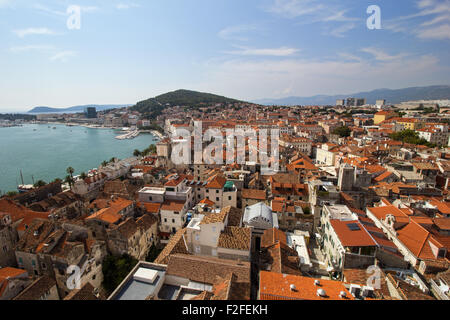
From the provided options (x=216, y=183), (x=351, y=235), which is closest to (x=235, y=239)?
(x=351, y=235)

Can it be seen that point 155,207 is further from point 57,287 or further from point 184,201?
point 57,287

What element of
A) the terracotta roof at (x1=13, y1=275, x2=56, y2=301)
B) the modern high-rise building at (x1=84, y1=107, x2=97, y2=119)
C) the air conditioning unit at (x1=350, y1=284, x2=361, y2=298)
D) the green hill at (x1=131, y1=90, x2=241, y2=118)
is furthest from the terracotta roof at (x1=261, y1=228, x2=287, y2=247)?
the modern high-rise building at (x1=84, y1=107, x2=97, y2=119)

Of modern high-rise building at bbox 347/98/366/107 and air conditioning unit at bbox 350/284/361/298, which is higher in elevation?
modern high-rise building at bbox 347/98/366/107

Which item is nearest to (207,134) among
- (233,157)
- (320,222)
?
(233,157)

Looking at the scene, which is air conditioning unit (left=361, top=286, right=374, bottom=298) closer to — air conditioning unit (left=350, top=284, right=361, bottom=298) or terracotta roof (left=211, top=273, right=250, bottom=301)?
air conditioning unit (left=350, top=284, right=361, bottom=298)

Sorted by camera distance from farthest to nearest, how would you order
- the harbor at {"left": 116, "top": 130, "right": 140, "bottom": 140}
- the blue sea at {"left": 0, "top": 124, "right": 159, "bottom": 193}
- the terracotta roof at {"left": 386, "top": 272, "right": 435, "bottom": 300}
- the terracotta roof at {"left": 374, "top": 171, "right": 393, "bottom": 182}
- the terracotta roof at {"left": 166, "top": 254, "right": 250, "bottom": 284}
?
the harbor at {"left": 116, "top": 130, "right": 140, "bottom": 140} → the blue sea at {"left": 0, "top": 124, "right": 159, "bottom": 193} → the terracotta roof at {"left": 374, "top": 171, "right": 393, "bottom": 182} → the terracotta roof at {"left": 166, "top": 254, "right": 250, "bottom": 284} → the terracotta roof at {"left": 386, "top": 272, "right": 435, "bottom": 300}

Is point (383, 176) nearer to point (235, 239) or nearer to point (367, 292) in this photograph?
point (367, 292)

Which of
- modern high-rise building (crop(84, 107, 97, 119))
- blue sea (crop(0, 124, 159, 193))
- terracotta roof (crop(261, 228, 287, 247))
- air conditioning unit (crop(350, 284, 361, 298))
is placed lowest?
blue sea (crop(0, 124, 159, 193))
